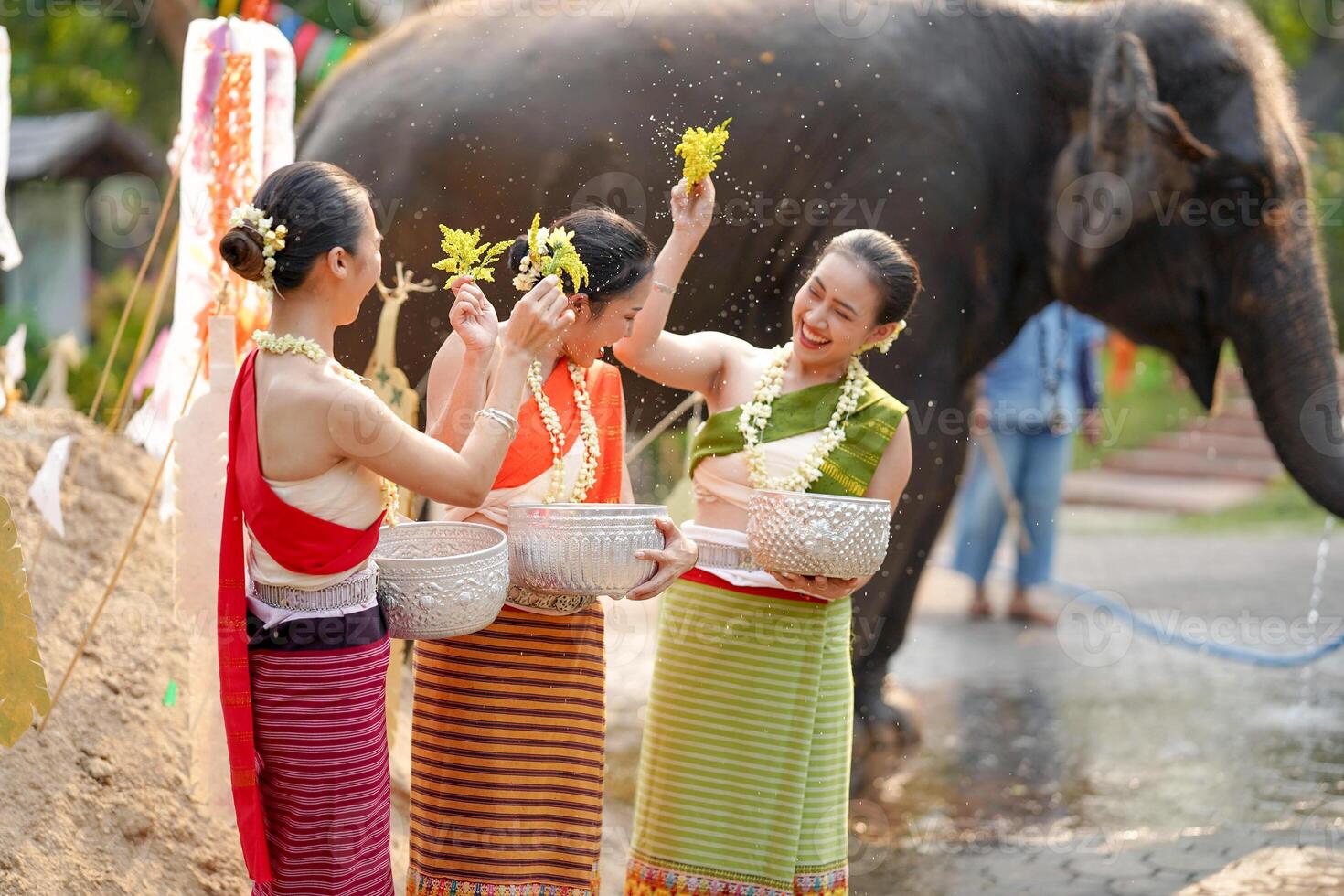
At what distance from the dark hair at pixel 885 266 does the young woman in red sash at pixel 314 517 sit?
0.64 metres

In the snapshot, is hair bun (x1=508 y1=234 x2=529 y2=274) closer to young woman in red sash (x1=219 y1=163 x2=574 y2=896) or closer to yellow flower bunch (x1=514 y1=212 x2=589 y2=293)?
yellow flower bunch (x1=514 y1=212 x2=589 y2=293)

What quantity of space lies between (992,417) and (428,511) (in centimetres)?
330

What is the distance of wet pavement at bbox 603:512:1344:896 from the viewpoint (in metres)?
3.66

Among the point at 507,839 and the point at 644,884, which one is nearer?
the point at 507,839

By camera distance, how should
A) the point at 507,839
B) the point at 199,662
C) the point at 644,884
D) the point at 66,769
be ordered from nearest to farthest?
the point at 507,839 → the point at 644,884 → the point at 66,769 → the point at 199,662

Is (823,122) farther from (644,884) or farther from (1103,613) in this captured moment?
(1103,613)

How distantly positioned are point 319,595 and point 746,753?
0.90 meters

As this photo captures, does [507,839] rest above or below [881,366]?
below

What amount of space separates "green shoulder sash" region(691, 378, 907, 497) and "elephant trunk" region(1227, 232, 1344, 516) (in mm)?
1900

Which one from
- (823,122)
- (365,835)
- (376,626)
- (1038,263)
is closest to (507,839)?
(365,835)

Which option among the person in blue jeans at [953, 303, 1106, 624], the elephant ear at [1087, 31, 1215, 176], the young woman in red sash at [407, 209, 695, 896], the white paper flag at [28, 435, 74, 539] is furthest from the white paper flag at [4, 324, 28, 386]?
the person in blue jeans at [953, 303, 1106, 624]

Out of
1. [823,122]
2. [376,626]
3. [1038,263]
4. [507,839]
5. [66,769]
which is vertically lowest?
[66,769]

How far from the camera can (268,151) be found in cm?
339

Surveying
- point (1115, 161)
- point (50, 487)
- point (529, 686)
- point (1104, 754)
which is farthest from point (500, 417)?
point (1104, 754)
